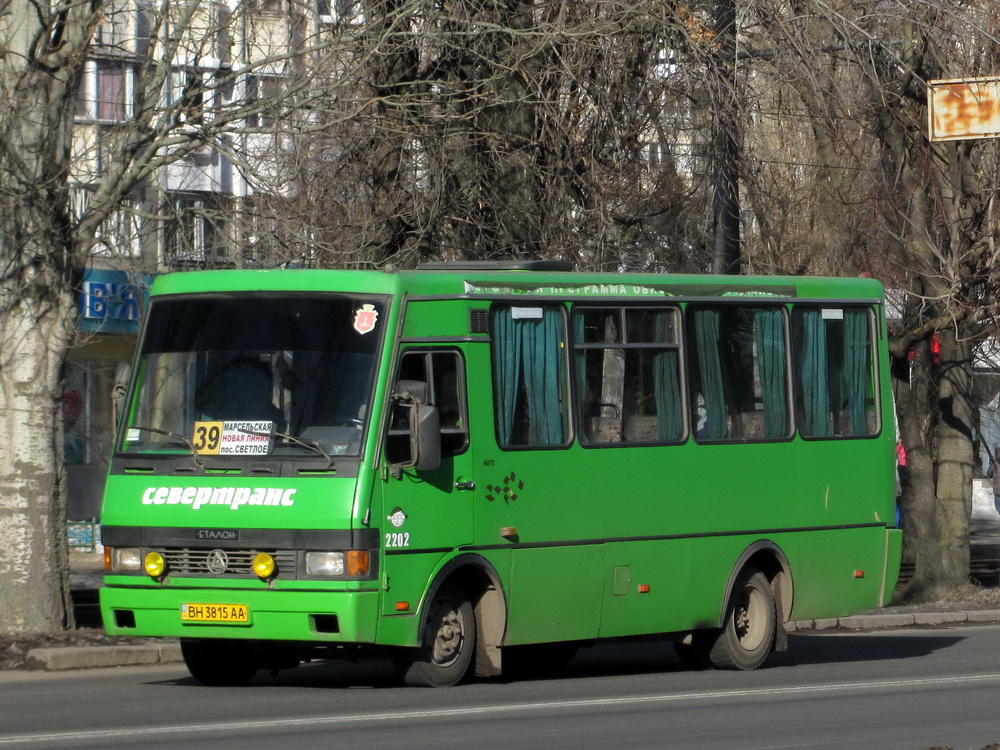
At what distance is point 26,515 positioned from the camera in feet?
47.5

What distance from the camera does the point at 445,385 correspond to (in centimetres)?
1170

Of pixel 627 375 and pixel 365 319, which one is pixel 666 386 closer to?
pixel 627 375

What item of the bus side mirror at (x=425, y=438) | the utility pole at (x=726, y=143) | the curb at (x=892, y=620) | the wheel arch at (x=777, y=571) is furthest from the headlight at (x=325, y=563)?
the curb at (x=892, y=620)

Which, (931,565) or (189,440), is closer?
(189,440)

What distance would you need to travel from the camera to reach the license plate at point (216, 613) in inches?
428

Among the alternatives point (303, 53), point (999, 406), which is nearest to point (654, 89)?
point (303, 53)

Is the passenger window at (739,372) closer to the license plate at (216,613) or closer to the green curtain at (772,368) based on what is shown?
the green curtain at (772,368)

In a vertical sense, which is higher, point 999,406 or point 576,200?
point 576,200

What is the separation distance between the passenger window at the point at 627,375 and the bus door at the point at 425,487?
3.97 ft

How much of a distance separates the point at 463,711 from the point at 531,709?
0.55 metres

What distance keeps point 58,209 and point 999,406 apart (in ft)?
73.8

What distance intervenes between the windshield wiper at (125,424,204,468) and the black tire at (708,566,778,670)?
14.8 ft

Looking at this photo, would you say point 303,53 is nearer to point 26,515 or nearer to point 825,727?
point 26,515

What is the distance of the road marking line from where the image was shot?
30.3 feet
